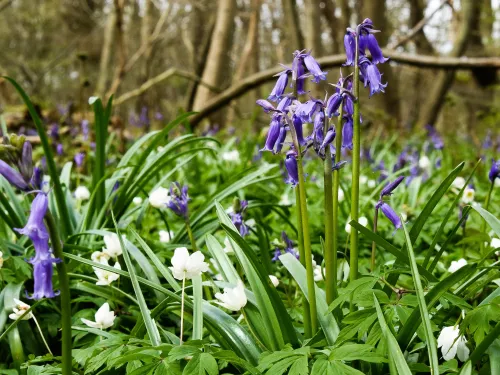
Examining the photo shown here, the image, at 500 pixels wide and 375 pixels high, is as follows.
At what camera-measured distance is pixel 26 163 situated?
4.20 feet

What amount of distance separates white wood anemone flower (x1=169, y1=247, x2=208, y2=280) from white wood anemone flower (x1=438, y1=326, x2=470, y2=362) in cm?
76

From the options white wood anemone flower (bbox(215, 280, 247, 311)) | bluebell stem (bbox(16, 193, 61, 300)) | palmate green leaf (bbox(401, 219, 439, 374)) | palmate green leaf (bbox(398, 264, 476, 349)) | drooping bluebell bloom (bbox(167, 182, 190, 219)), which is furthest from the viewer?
drooping bluebell bloom (bbox(167, 182, 190, 219))

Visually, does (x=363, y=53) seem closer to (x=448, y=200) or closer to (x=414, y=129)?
(x=448, y=200)

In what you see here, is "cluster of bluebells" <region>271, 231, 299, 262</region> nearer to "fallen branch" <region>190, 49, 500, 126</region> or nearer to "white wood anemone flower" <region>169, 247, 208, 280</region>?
"white wood anemone flower" <region>169, 247, 208, 280</region>

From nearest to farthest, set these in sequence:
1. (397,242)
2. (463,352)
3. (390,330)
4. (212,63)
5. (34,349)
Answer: (390,330), (463,352), (34,349), (397,242), (212,63)

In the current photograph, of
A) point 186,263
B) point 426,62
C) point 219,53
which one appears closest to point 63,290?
point 186,263

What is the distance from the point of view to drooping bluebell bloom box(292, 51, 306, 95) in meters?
1.65

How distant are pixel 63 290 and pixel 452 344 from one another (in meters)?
1.07

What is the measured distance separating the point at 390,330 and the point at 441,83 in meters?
8.52

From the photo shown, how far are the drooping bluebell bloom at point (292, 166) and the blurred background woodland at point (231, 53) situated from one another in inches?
149

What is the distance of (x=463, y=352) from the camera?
5.26 ft

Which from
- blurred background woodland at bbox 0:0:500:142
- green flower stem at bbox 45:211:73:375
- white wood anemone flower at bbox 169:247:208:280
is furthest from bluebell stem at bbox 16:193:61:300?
blurred background woodland at bbox 0:0:500:142

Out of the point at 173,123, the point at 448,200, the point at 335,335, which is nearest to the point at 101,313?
the point at 335,335

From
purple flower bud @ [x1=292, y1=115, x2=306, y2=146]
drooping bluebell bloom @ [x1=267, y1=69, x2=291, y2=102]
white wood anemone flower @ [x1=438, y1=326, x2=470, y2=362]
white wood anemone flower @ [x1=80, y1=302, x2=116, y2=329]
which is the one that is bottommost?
white wood anemone flower @ [x1=438, y1=326, x2=470, y2=362]
